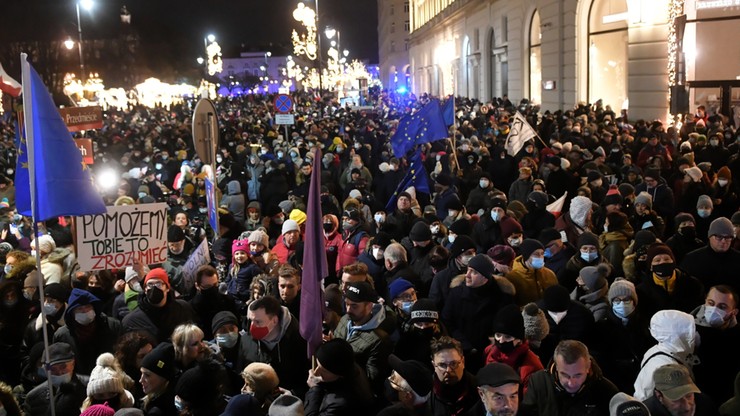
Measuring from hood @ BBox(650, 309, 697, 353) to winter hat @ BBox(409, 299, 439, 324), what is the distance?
162cm

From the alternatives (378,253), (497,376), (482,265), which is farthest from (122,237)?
(497,376)

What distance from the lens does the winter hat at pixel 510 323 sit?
5633 mm

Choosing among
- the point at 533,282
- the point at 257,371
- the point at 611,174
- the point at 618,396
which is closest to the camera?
the point at 618,396

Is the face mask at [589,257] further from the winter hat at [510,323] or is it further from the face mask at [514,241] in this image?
the winter hat at [510,323]

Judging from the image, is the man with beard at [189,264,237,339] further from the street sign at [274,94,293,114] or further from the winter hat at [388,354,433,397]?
the street sign at [274,94,293,114]

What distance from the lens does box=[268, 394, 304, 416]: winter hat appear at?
462 centimetres

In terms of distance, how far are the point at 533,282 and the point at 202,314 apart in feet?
10.1

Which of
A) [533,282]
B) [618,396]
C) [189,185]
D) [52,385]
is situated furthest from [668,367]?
[189,185]

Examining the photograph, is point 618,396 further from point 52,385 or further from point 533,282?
point 52,385

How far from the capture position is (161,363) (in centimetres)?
555

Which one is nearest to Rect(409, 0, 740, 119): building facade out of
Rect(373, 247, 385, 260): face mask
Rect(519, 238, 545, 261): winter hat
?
Rect(373, 247, 385, 260): face mask

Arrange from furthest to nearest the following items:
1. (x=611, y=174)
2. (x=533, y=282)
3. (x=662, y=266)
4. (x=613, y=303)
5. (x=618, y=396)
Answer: (x=611, y=174)
(x=533, y=282)
(x=662, y=266)
(x=613, y=303)
(x=618, y=396)

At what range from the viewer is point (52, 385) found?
19.1ft

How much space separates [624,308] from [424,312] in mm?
1565
